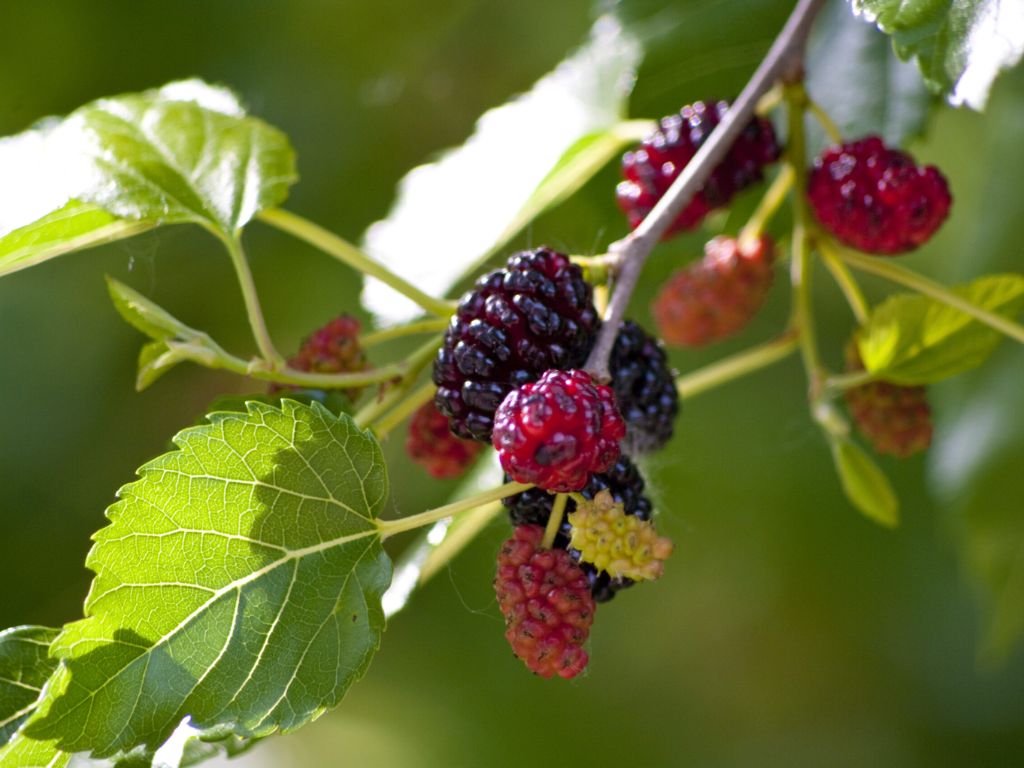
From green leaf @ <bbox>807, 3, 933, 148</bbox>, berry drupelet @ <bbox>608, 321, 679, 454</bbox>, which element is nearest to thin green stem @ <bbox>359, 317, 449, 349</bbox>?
berry drupelet @ <bbox>608, 321, 679, 454</bbox>

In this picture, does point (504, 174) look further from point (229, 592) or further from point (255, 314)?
point (229, 592)

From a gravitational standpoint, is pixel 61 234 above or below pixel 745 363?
above

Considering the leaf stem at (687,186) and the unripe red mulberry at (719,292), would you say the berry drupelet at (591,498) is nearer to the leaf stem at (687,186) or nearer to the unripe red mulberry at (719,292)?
the leaf stem at (687,186)

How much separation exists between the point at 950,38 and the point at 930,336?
9.8 inches

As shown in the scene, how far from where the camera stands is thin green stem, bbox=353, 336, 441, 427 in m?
0.76

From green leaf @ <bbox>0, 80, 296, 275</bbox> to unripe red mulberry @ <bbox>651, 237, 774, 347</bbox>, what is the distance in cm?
40

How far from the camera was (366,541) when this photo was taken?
666mm

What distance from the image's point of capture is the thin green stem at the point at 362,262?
0.79 meters

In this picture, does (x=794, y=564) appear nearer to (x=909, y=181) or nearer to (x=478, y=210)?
(x=478, y=210)

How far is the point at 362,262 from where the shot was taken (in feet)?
2.72

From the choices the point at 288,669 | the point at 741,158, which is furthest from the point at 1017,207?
the point at 288,669

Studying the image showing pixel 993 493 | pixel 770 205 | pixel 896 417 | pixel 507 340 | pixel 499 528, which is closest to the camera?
pixel 507 340

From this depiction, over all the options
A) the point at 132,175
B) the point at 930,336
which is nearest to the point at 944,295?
the point at 930,336

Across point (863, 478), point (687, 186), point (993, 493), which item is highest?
point (687, 186)
